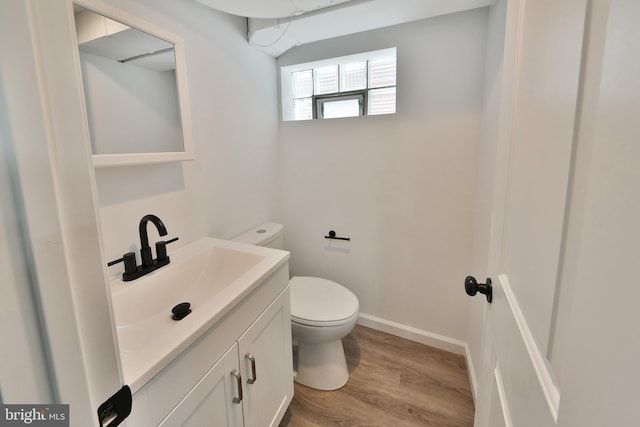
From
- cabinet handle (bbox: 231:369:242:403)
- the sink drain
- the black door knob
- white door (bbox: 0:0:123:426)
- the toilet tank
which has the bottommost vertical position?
cabinet handle (bbox: 231:369:242:403)

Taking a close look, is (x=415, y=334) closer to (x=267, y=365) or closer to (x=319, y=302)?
(x=319, y=302)

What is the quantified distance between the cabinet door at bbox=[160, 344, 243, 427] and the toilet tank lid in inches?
30.2

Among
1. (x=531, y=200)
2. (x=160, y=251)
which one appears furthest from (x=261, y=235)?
(x=531, y=200)

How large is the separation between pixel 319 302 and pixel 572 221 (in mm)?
1430

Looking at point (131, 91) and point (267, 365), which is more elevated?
point (131, 91)

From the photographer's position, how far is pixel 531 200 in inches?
20.1

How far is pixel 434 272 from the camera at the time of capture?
1.79 m

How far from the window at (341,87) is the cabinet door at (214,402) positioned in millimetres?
1648

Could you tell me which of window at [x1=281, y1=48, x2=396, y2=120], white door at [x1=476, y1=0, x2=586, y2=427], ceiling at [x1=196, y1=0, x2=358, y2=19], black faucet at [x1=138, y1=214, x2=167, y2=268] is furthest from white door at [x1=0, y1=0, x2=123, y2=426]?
window at [x1=281, y1=48, x2=396, y2=120]

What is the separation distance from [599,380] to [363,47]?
1886 mm

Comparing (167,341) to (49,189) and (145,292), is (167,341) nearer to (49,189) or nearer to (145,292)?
(145,292)

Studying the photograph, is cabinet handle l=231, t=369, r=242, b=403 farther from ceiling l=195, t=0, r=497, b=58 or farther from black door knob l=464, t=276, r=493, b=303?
ceiling l=195, t=0, r=497, b=58

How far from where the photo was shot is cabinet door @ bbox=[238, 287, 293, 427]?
3.31ft

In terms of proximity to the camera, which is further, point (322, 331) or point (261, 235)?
point (261, 235)
